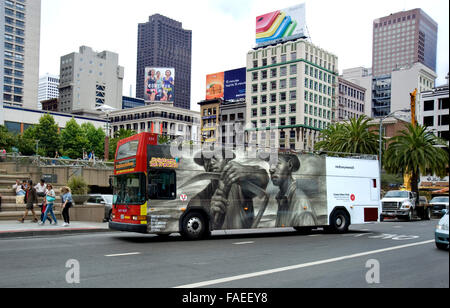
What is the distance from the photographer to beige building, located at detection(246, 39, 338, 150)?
106062 mm

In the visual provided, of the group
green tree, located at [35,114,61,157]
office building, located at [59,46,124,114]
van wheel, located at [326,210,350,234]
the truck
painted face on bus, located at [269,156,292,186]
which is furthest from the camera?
office building, located at [59,46,124,114]

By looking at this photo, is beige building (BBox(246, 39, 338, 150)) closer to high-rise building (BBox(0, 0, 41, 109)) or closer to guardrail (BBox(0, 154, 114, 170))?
guardrail (BBox(0, 154, 114, 170))

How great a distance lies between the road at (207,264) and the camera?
775 centimetres

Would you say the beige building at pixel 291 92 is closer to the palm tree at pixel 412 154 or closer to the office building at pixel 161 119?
the office building at pixel 161 119

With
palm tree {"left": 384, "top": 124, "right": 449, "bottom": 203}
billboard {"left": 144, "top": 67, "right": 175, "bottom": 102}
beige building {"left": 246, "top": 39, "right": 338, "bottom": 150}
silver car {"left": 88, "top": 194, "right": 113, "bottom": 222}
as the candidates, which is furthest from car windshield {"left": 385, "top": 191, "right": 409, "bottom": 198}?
billboard {"left": 144, "top": 67, "right": 175, "bottom": 102}

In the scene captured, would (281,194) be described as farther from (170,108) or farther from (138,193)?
(170,108)

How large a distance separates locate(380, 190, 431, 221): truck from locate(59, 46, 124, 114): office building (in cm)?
15125

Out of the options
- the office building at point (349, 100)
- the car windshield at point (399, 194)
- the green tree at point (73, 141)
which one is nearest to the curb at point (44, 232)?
the car windshield at point (399, 194)

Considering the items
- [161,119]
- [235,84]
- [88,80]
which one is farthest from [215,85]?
[88,80]

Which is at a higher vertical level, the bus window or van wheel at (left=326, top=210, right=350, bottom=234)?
the bus window

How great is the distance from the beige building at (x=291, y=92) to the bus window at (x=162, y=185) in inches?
3545

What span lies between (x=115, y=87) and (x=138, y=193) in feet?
581

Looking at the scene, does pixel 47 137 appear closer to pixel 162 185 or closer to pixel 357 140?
pixel 357 140

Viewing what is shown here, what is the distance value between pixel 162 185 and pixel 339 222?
8993 millimetres
